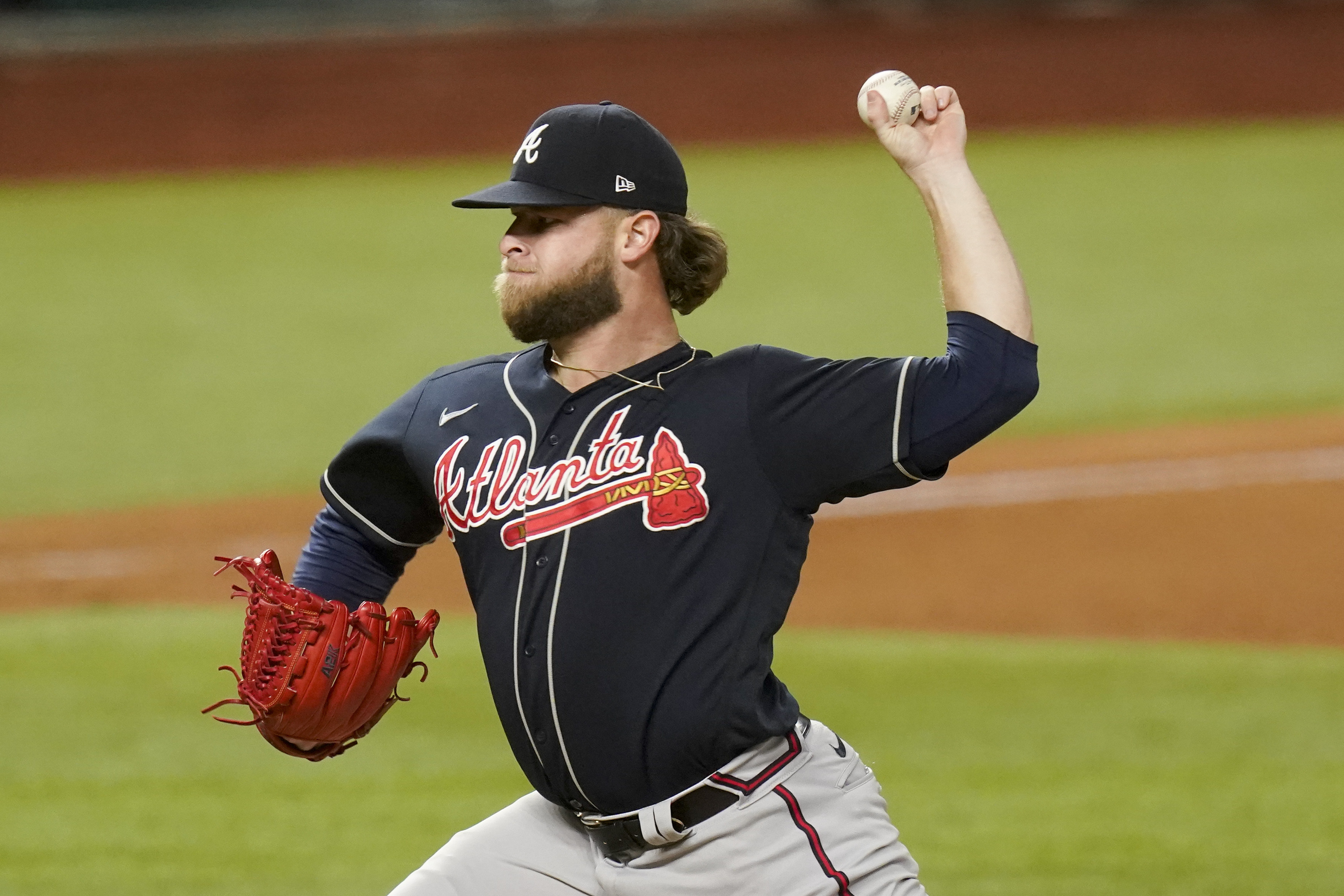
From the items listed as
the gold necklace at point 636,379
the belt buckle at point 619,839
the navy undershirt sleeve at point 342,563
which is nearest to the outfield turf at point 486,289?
the navy undershirt sleeve at point 342,563

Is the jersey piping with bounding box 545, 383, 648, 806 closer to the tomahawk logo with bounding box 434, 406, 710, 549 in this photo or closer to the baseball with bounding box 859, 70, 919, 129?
the tomahawk logo with bounding box 434, 406, 710, 549

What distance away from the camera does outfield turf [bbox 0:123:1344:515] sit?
40.2 ft

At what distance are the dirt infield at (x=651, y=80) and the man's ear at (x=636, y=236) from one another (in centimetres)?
1672

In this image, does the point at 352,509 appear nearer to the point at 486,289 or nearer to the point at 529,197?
the point at 529,197

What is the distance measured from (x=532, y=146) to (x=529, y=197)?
0.10 m

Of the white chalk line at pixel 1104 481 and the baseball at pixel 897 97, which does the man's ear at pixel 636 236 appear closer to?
the baseball at pixel 897 97

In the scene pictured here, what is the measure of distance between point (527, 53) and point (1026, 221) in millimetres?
5994

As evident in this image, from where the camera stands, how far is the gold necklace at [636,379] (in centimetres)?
284

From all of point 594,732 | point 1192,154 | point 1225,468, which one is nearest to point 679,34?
point 1192,154

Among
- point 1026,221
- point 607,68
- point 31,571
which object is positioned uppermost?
point 607,68

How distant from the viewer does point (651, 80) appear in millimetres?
19797

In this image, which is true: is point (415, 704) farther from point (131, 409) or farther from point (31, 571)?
point (131, 409)

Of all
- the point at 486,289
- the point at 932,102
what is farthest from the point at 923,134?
the point at 486,289

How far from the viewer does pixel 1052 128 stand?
2038cm
